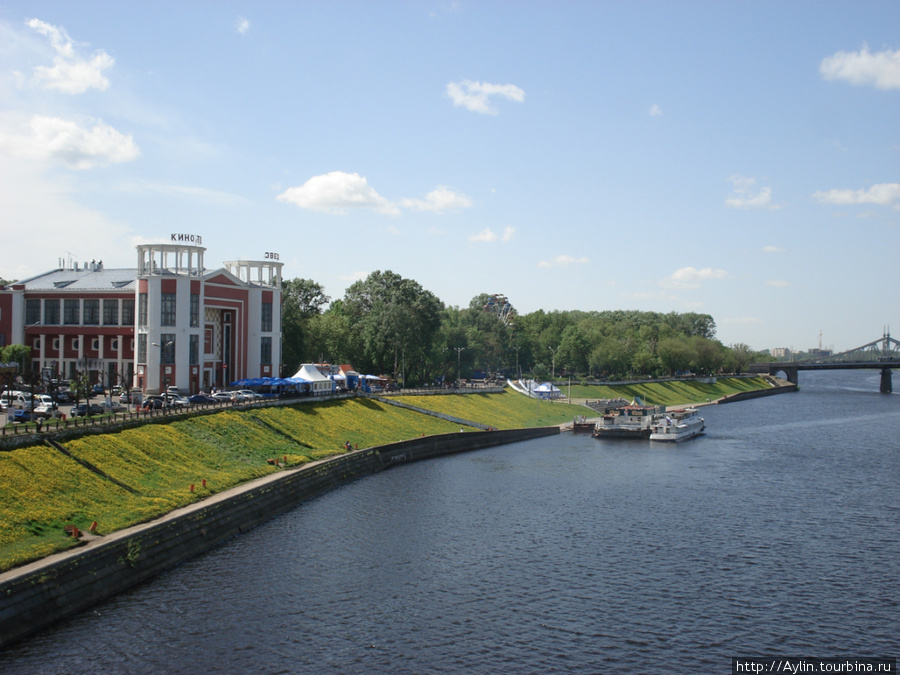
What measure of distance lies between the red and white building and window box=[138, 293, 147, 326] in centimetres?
12

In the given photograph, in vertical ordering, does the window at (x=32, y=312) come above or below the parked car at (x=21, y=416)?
above

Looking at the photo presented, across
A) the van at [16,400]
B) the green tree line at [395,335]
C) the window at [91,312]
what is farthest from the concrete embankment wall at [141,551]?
the green tree line at [395,335]

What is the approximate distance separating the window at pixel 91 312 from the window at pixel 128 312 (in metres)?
3.82

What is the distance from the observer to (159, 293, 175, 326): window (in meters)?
87.6

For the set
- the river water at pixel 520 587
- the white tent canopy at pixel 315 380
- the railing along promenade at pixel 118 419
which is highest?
the white tent canopy at pixel 315 380

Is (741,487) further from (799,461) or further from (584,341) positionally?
(584,341)

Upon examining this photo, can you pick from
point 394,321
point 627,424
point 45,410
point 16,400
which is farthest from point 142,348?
point 627,424

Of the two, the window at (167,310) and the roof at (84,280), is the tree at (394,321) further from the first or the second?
the window at (167,310)

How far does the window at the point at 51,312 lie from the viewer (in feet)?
324

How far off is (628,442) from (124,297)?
72598 mm

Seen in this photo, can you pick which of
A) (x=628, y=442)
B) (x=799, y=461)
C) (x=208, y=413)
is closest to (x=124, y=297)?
(x=208, y=413)

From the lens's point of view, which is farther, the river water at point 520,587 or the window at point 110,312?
the window at point 110,312

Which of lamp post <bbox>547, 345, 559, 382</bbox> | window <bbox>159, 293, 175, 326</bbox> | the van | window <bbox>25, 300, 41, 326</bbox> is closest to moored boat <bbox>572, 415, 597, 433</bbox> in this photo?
lamp post <bbox>547, 345, 559, 382</bbox>

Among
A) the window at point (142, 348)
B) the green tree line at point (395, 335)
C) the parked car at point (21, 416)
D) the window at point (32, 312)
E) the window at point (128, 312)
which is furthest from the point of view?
the green tree line at point (395, 335)
